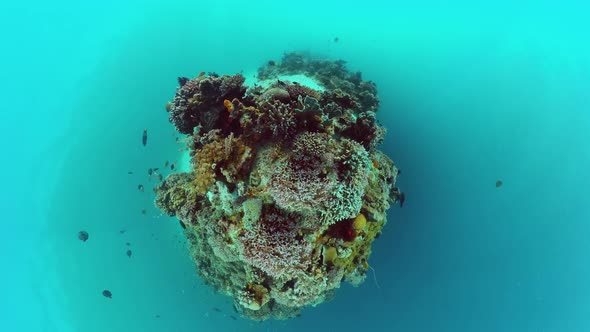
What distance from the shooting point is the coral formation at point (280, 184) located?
4.59m

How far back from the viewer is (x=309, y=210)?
4637mm

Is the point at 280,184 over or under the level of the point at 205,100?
under

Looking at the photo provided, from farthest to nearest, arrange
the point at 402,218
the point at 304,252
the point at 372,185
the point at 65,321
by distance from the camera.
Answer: the point at 65,321, the point at 402,218, the point at 372,185, the point at 304,252

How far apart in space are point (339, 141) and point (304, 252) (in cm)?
194

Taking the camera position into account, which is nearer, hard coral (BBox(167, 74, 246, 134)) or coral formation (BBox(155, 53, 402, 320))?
coral formation (BBox(155, 53, 402, 320))

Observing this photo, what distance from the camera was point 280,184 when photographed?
4.34 metres

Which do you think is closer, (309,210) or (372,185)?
(309,210)

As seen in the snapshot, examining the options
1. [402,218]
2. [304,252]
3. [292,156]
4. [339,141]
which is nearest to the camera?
[292,156]

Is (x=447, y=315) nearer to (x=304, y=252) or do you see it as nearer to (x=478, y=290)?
(x=478, y=290)

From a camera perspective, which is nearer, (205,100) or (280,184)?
(280,184)

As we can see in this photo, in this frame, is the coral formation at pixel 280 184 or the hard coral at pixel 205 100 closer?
the coral formation at pixel 280 184

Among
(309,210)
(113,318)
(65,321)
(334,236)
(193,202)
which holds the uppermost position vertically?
(309,210)

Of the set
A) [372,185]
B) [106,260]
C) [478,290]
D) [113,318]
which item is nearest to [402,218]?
[478,290]

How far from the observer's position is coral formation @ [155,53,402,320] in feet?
15.1
